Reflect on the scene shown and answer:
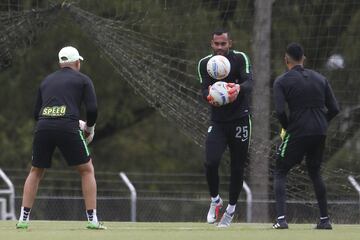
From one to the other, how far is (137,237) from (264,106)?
8.79m

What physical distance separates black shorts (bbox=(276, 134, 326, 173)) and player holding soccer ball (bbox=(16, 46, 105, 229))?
2076 millimetres

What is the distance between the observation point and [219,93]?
39.3 ft

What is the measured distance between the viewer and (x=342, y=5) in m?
19.3

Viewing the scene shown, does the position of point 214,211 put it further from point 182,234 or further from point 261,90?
point 261,90

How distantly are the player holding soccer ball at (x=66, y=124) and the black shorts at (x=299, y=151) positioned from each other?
2.08 metres

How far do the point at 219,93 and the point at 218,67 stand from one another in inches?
12.0

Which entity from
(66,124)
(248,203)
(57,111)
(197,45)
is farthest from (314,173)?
(248,203)

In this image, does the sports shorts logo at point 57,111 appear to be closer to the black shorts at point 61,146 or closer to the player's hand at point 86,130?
the black shorts at point 61,146

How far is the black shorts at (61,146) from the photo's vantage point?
11.7 m

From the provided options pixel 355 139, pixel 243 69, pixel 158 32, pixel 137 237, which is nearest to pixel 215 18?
pixel 158 32

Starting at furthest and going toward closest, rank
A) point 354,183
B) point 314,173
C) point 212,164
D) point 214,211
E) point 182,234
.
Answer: point 354,183, point 214,211, point 212,164, point 314,173, point 182,234

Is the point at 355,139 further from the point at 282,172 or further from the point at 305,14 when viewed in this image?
the point at 282,172

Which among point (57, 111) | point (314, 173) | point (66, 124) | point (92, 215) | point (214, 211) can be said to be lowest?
point (214, 211)

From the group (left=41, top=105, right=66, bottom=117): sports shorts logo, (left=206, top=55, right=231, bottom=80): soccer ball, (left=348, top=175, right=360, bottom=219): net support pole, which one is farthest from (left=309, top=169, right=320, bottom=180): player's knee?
(left=348, top=175, right=360, bottom=219): net support pole
